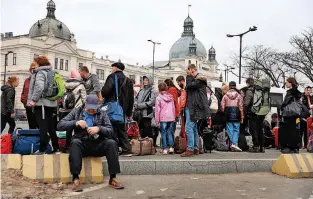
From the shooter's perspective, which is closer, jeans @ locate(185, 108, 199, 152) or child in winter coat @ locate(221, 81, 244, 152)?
jeans @ locate(185, 108, 199, 152)

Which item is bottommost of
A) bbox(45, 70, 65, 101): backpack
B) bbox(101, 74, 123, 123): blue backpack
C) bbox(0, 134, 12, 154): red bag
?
bbox(0, 134, 12, 154): red bag

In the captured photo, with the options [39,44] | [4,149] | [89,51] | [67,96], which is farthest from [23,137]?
[89,51]

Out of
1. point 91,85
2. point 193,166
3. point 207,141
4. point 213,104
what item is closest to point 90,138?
point 91,85

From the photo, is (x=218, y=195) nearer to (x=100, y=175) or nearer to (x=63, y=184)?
(x=100, y=175)

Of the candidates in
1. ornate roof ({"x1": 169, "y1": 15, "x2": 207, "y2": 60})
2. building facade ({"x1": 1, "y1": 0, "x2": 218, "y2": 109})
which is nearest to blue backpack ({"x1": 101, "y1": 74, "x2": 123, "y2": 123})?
building facade ({"x1": 1, "y1": 0, "x2": 218, "y2": 109})

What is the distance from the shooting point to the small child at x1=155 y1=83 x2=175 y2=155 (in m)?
8.75

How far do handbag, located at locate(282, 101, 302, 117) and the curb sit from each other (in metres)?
1.47

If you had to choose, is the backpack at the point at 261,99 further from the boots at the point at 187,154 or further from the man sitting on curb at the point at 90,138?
the man sitting on curb at the point at 90,138

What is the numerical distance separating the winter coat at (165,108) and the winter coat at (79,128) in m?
2.52

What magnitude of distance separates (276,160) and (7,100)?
609 centimetres

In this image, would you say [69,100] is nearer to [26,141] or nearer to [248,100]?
[26,141]

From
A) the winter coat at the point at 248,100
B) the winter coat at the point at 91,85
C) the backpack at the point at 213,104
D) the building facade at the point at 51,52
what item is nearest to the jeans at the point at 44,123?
the winter coat at the point at 91,85

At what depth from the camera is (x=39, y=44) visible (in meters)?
69.0

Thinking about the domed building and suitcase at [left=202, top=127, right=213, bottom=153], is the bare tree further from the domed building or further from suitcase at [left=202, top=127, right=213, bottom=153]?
the domed building
